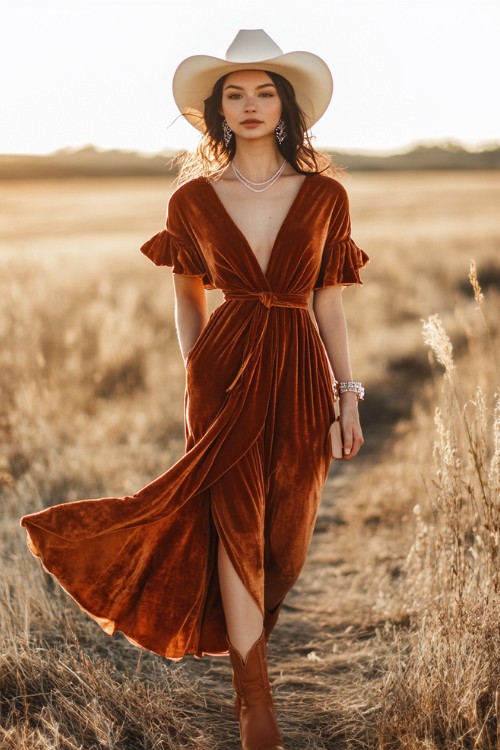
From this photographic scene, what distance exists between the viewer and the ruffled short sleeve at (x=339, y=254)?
3.11 meters

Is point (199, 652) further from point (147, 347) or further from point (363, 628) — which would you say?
point (147, 347)

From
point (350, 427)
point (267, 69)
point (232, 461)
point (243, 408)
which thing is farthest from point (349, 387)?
point (267, 69)

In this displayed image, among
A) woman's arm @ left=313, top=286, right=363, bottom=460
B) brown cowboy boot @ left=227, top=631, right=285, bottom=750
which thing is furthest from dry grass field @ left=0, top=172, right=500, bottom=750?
woman's arm @ left=313, top=286, right=363, bottom=460

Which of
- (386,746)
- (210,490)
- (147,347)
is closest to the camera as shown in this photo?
(386,746)

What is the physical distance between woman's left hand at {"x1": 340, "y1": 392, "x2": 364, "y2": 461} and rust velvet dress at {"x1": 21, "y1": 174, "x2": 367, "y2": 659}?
6 cm

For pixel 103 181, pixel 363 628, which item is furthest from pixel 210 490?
pixel 103 181

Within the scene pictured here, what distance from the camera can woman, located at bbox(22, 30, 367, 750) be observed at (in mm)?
2918

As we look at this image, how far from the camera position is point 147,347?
9.94 meters

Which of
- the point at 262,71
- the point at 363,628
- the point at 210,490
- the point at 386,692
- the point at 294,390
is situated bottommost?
the point at 363,628

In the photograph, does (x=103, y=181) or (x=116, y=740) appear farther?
(x=103, y=181)

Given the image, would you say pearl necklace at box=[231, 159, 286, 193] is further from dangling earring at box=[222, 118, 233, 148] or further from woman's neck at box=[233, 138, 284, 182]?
dangling earring at box=[222, 118, 233, 148]

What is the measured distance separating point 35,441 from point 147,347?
382 cm

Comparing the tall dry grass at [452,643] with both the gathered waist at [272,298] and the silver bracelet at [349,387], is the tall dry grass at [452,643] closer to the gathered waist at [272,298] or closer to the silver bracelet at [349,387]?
the silver bracelet at [349,387]

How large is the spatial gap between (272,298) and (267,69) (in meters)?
0.79
